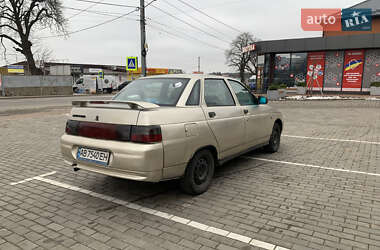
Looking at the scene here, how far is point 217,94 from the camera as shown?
4445 mm

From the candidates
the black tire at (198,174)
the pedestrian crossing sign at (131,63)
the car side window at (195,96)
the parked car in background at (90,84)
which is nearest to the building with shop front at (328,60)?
the pedestrian crossing sign at (131,63)

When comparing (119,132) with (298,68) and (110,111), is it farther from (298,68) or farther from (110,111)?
(298,68)

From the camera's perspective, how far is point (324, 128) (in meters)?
9.75

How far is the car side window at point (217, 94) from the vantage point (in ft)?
13.9

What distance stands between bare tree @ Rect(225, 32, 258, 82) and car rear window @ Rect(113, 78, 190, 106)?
173 feet

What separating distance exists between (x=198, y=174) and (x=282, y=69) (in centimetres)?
2472

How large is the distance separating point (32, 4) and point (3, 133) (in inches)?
1198

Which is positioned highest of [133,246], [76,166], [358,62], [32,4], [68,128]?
[32,4]

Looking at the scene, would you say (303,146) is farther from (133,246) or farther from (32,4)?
(32,4)

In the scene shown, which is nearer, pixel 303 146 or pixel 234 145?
pixel 234 145

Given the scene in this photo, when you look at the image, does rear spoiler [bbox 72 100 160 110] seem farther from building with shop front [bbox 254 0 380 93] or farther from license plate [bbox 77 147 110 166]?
building with shop front [bbox 254 0 380 93]

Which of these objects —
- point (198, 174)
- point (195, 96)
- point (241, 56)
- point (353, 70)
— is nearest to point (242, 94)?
point (195, 96)

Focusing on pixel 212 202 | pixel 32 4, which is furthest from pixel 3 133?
pixel 32 4

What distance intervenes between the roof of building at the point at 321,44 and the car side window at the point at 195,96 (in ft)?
74.9
